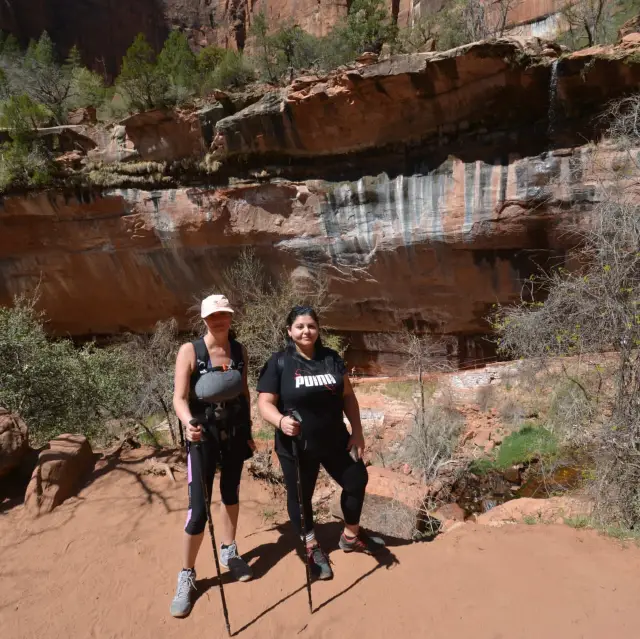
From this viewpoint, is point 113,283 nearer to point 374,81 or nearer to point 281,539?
point 374,81

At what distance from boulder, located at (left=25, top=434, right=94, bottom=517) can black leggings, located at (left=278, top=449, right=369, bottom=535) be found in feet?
7.78

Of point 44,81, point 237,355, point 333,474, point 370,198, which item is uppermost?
point 44,81

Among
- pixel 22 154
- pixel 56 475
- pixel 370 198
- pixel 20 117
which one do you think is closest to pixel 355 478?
pixel 56 475

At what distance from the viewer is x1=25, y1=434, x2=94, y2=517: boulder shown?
12.2 feet

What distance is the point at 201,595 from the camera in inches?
105

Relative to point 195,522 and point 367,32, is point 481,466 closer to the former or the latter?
point 195,522

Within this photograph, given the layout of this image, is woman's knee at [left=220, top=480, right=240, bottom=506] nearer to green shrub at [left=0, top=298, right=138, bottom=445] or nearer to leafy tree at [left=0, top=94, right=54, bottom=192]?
green shrub at [left=0, top=298, right=138, bottom=445]

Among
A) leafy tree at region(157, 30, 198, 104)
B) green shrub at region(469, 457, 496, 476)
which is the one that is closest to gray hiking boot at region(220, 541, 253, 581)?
green shrub at region(469, 457, 496, 476)

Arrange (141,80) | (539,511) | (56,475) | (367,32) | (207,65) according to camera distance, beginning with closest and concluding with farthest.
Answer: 1. (56,475)
2. (539,511)
3. (141,80)
4. (367,32)
5. (207,65)

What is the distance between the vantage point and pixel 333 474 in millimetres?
2768

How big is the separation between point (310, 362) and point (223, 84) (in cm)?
1444

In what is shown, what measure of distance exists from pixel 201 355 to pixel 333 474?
112 cm

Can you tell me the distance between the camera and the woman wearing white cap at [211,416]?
259 cm

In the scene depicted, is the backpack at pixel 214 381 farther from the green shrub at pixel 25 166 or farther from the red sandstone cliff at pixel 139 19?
the red sandstone cliff at pixel 139 19
